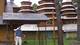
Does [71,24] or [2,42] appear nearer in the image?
[2,42]

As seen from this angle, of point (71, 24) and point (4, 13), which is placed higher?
point (4, 13)

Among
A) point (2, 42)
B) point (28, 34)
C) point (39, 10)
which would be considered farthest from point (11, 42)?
point (39, 10)

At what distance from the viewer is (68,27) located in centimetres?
2636

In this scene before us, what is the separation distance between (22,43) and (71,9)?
601 cm

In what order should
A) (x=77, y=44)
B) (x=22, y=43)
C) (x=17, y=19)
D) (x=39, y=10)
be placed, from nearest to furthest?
(x=17, y=19), (x=77, y=44), (x=22, y=43), (x=39, y=10)

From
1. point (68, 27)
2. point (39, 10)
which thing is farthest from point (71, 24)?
point (39, 10)

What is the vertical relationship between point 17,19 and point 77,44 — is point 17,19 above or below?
above

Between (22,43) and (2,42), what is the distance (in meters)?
4.40

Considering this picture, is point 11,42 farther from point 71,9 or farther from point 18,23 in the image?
point 71,9

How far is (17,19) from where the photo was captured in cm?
1772

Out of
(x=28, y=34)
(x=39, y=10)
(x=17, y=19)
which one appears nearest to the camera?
(x=17, y=19)

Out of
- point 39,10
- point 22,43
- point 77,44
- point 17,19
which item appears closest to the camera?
point 17,19

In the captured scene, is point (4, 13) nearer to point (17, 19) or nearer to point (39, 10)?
point (17, 19)

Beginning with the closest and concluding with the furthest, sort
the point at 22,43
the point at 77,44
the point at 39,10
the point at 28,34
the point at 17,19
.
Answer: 1. the point at 17,19
2. the point at 77,44
3. the point at 22,43
4. the point at 28,34
5. the point at 39,10
